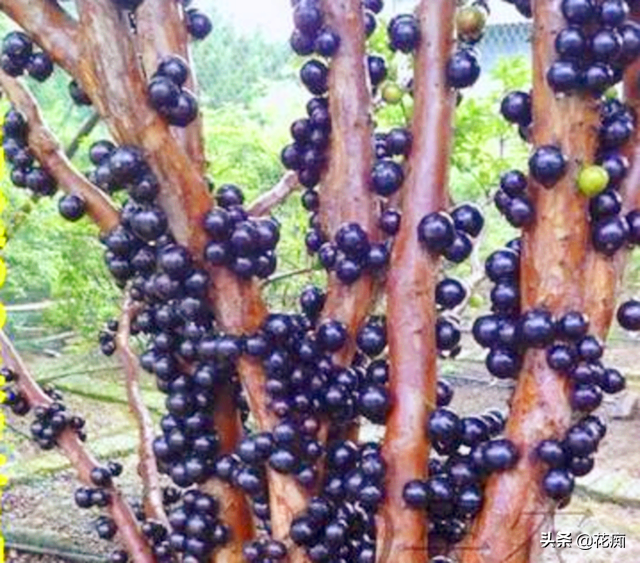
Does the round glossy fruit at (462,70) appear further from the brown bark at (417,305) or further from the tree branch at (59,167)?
the tree branch at (59,167)

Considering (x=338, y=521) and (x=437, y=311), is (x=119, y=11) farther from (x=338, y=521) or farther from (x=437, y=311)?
(x=338, y=521)

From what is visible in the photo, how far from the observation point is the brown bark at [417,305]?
4.23 feet

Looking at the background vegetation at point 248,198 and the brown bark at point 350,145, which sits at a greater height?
the background vegetation at point 248,198

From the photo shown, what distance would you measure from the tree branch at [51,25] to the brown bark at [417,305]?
0.48 metres

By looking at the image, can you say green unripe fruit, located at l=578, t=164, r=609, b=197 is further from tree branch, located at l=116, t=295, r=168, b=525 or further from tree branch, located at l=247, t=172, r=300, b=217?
tree branch, located at l=116, t=295, r=168, b=525

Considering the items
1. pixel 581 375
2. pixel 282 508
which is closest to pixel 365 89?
pixel 581 375

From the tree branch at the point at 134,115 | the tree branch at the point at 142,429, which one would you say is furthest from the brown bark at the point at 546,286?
the tree branch at the point at 142,429

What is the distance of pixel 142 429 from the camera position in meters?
1.88

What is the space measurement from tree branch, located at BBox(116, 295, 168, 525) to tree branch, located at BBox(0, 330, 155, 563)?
51 mm

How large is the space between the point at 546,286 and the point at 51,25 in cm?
75

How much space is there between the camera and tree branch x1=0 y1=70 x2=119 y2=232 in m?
1.44

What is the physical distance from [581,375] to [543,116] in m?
0.34

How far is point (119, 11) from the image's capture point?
1.23 m

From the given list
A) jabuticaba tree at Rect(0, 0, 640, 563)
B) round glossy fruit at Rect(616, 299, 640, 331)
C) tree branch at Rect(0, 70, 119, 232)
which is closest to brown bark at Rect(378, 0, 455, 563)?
jabuticaba tree at Rect(0, 0, 640, 563)
